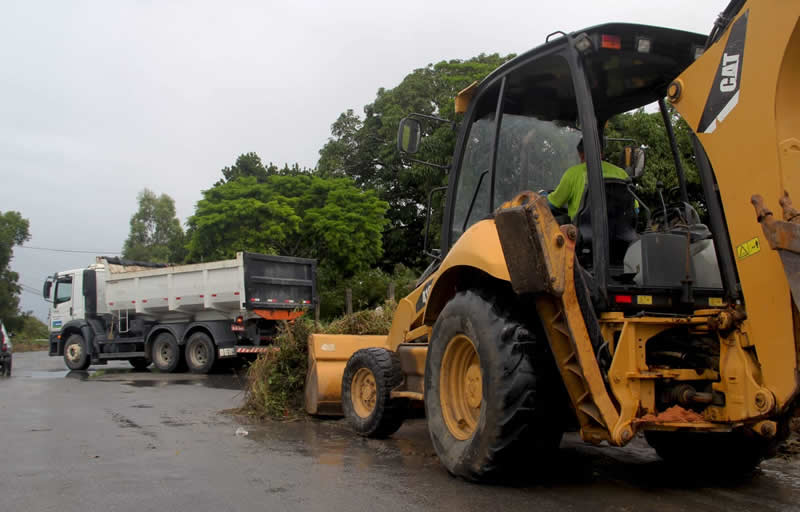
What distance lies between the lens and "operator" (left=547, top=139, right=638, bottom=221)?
464 centimetres

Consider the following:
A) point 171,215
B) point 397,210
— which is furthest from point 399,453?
point 171,215

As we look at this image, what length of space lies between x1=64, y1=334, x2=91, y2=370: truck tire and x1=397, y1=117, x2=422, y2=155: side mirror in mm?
15911

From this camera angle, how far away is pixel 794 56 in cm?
345

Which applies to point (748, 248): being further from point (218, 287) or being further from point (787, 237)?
point (218, 287)

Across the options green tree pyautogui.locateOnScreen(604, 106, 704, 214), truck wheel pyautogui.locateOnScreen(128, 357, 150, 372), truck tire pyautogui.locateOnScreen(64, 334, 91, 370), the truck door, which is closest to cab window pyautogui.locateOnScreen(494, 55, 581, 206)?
green tree pyautogui.locateOnScreen(604, 106, 704, 214)

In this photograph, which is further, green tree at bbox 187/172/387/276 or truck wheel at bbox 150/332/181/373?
green tree at bbox 187/172/387/276

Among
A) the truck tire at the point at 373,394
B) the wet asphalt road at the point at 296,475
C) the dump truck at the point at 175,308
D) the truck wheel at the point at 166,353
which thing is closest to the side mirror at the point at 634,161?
the wet asphalt road at the point at 296,475

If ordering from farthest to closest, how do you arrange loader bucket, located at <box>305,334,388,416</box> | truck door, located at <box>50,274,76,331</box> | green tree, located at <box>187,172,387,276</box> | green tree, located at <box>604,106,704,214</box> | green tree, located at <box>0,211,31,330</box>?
1. green tree, located at <box>0,211,31,330</box>
2. green tree, located at <box>187,172,387,276</box>
3. truck door, located at <box>50,274,76,331</box>
4. loader bucket, located at <box>305,334,388,416</box>
5. green tree, located at <box>604,106,704,214</box>

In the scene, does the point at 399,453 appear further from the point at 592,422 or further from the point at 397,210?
the point at 397,210

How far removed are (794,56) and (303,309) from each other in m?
14.7

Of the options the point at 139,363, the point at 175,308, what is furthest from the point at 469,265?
the point at 139,363

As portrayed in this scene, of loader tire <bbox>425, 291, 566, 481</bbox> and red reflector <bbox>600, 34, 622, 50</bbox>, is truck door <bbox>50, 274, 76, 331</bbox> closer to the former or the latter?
loader tire <bbox>425, 291, 566, 481</bbox>

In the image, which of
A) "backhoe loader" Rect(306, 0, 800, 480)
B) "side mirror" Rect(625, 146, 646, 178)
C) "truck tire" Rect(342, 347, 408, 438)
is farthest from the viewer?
"truck tire" Rect(342, 347, 408, 438)

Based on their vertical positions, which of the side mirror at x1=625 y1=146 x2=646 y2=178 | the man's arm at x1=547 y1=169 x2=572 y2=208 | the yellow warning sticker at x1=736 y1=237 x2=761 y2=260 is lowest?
the yellow warning sticker at x1=736 y1=237 x2=761 y2=260
